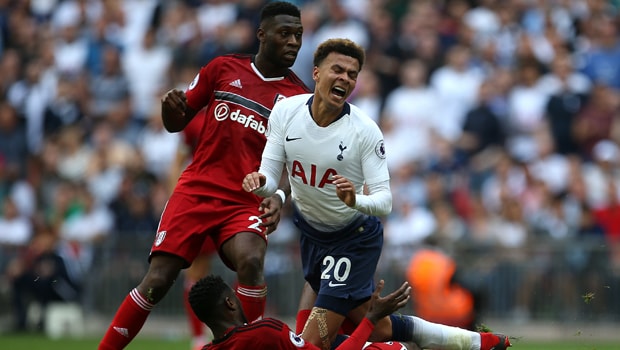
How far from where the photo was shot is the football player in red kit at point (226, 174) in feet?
32.8

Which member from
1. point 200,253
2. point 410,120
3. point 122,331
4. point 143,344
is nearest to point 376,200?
point 122,331

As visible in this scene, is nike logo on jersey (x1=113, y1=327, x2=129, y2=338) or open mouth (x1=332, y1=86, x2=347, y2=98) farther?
nike logo on jersey (x1=113, y1=327, x2=129, y2=338)

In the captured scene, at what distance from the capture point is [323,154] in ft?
30.8

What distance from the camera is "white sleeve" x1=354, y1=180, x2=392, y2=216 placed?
8.95m

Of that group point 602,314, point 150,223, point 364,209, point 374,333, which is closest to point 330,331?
point 374,333

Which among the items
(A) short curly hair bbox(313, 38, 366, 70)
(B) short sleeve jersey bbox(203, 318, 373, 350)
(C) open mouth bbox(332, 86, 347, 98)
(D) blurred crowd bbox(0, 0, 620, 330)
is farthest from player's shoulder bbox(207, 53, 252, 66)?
(D) blurred crowd bbox(0, 0, 620, 330)

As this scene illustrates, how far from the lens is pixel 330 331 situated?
31.4 feet

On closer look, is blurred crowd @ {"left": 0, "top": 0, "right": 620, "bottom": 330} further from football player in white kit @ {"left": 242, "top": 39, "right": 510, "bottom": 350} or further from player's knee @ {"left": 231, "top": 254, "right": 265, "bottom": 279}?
player's knee @ {"left": 231, "top": 254, "right": 265, "bottom": 279}

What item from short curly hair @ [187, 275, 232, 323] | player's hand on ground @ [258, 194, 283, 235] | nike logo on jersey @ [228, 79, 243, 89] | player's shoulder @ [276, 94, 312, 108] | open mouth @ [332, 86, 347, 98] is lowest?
short curly hair @ [187, 275, 232, 323]

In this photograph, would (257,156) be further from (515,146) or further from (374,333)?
(515,146)

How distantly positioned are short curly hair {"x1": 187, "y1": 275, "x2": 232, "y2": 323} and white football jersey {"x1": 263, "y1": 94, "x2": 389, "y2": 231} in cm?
134

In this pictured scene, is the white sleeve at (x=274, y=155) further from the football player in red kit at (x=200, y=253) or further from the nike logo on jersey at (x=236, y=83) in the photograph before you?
the football player in red kit at (x=200, y=253)

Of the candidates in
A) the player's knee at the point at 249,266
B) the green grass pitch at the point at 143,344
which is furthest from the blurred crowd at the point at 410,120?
the player's knee at the point at 249,266

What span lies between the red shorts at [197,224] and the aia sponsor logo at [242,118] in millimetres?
630
